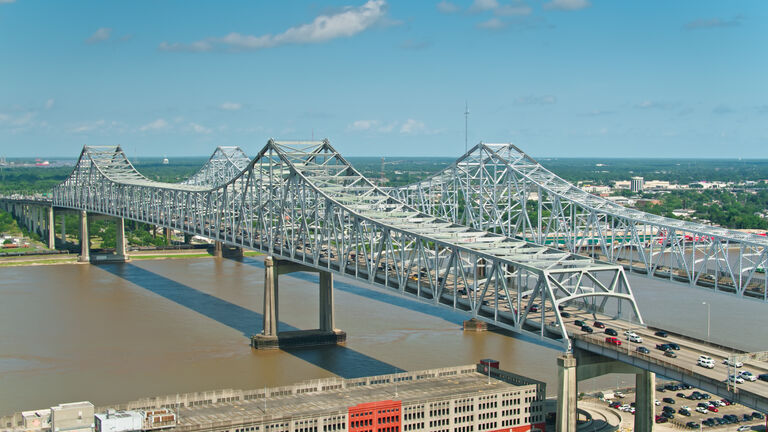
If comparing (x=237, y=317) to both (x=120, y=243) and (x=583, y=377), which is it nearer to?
(x=583, y=377)

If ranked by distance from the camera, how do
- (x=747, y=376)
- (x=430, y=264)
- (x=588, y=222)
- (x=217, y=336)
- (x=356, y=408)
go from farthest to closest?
(x=588, y=222), (x=430, y=264), (x=217, y=336), (x=356, y=408), (x=747, y=376)

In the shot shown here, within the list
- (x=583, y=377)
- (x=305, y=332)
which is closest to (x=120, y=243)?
(x=305, y=332)

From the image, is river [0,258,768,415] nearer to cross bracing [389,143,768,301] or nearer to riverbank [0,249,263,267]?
cross bracing [389,143,768,301]

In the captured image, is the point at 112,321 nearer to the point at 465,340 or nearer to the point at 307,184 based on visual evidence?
the point at 307,184

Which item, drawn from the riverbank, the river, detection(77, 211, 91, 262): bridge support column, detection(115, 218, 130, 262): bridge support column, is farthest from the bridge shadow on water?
the riverbank

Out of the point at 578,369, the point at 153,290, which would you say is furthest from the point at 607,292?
the point at 153,290

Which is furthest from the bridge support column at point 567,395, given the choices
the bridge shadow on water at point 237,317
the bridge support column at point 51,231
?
the bridge support column at point 51,231

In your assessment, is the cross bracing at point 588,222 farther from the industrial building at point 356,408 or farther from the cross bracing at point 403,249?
the industrial building at point 356,408
